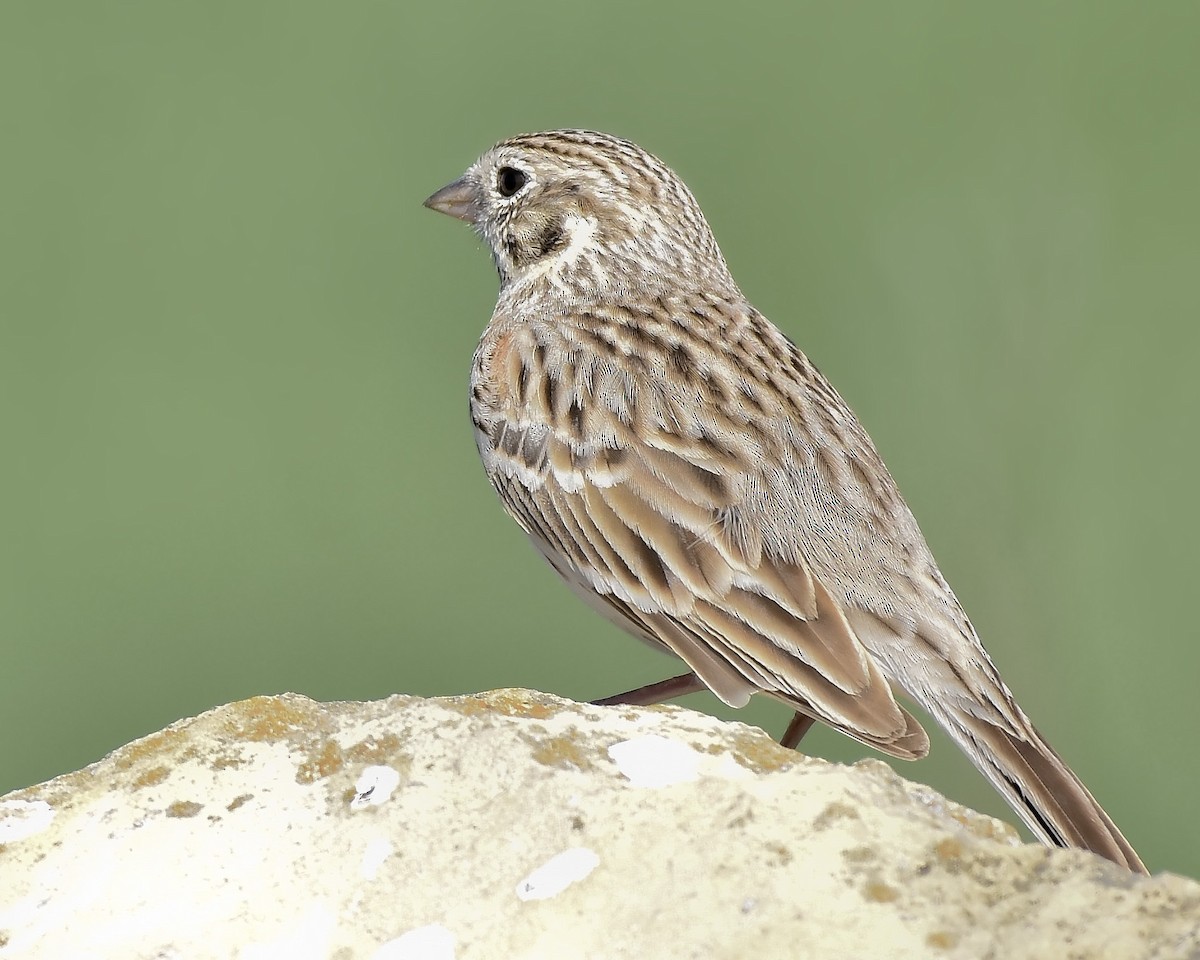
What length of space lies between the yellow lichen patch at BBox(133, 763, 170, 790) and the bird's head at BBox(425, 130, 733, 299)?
10.8 feet

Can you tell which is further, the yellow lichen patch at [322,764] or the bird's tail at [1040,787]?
the bird's tail at [1040,787]

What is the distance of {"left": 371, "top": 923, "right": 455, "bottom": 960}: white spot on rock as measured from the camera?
12.1 feet

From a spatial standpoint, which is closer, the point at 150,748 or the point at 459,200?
the point at 150,748

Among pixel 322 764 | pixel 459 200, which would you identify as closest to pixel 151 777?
pixel 322 764

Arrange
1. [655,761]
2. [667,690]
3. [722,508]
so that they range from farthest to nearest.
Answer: [667,690], [722,508], [655,761]

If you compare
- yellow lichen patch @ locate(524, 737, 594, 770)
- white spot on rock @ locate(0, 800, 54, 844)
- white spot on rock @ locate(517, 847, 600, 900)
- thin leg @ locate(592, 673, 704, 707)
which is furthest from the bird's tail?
white spot on rock @ locate(0, 800, 54, 844)

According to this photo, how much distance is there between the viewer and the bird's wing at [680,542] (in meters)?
5.27

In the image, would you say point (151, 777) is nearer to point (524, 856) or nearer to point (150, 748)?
point (150, 748)

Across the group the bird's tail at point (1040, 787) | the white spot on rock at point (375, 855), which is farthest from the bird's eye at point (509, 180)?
the white spot on rock at point (375, 855)

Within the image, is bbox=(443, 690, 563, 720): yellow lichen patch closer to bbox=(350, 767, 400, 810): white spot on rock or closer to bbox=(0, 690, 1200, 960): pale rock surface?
bbox=(0, 690, 1200, 960): pale rock surface

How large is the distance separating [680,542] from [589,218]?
2.08m

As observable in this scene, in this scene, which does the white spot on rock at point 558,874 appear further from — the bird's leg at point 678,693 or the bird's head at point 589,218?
the bird's head at point 589,218

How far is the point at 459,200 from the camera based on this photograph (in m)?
7.81

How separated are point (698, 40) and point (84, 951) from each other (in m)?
8.64
